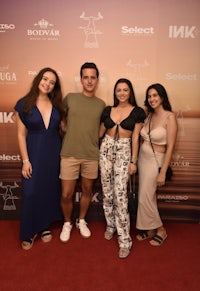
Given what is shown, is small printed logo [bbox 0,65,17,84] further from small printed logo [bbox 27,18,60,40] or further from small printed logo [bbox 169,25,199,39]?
small printed logo [bbox 169,25,199,39]

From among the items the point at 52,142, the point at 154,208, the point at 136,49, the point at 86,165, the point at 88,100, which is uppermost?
the point at 136,49

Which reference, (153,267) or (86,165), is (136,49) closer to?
(86,165)

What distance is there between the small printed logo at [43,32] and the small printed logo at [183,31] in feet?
3.96

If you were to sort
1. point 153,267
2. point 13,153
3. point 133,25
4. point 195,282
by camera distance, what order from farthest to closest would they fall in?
point 13,153
point 133,25
point 153,267
point 195,282

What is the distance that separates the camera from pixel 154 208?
2658 mm

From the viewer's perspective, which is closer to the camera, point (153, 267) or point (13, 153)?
point (153, 267)

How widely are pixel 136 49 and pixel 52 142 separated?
Answer: 133 centimetres

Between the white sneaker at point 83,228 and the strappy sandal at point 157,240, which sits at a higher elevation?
the white sneaker at point 83,228

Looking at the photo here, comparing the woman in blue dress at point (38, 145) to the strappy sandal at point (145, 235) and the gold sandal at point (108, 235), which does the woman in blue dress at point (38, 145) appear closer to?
the gold sandal at point (108, 235)

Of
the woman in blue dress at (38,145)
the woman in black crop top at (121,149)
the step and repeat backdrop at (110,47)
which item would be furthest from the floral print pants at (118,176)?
the step and repeat backdrop at (110,47)

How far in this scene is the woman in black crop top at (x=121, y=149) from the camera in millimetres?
2459

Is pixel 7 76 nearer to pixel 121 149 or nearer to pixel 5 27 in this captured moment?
pixel 5 27

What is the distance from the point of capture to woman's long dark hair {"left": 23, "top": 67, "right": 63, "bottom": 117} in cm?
244

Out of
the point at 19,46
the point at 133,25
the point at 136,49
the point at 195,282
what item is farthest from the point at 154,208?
the point at 19,46
